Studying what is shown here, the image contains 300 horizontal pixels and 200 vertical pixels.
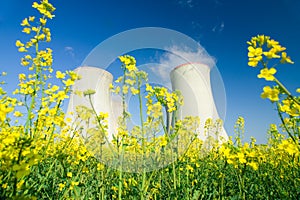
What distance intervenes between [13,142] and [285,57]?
1.33 meters

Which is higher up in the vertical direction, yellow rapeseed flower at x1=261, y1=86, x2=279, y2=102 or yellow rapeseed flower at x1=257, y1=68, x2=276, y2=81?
yellow rapeseed flower at x1=257, y1=68, x2=276, y2=81

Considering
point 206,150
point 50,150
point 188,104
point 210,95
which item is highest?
point 210,95

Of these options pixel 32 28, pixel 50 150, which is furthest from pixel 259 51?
pixel 50 150

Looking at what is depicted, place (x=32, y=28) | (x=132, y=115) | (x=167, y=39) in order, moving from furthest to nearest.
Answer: (x=167, y=39) < (x=32, y=28) < (x=132, y=115)

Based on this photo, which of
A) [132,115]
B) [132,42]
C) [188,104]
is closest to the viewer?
[132,115]

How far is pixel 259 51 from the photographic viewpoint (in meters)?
1.22

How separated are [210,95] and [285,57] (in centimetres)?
590

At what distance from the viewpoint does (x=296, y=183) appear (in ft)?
9.33

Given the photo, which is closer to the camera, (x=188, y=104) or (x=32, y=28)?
(x=32, y=28)

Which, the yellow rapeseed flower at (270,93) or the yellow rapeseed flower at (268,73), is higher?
the yellow rapeseed flower at (268,73)

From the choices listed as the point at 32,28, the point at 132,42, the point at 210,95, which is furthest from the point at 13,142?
the point at 210,95

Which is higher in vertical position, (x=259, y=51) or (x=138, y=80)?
(x=138, y=80)

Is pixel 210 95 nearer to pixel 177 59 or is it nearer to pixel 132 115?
pixel 177 59

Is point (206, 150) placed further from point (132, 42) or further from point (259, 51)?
point (259, 51)
